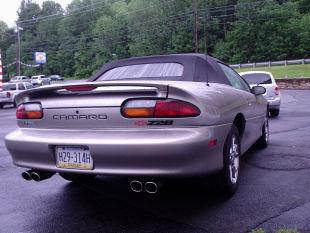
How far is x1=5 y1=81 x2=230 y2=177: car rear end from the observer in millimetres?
3541

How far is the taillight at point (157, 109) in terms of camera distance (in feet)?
11.8

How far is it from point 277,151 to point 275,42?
64.6 meters

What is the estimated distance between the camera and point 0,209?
4246 mm

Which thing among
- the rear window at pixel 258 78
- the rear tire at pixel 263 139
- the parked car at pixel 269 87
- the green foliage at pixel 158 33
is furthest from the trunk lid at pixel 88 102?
the green foliage at pixel 158 33

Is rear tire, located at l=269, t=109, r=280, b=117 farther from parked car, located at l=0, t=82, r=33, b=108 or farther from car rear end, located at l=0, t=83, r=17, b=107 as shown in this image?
car rear end, located at l=0, t=83, r=17, b=107

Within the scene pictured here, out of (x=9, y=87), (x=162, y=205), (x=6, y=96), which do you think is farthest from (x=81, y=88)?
(x=9, y=87)

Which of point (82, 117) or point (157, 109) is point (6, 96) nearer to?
point (82, 117)

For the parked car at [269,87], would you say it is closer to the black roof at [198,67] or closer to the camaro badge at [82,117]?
the black roof at [198,67]

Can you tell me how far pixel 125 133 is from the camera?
3635 mm

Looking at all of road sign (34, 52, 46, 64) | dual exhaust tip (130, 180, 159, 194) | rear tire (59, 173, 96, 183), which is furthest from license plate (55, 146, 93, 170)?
road sign (34, 52, 46, 64)

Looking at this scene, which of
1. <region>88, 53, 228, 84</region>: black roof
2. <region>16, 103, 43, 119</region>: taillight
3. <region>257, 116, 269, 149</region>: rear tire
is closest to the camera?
<region>16, 103, 43, 119</region>: taillight

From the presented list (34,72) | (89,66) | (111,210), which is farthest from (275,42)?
(111,210)

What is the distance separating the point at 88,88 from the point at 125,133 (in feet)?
1.88

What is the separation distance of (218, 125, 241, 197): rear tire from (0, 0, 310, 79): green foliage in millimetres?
47310
